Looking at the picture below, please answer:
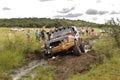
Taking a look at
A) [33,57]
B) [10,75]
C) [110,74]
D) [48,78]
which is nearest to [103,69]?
[110,74]

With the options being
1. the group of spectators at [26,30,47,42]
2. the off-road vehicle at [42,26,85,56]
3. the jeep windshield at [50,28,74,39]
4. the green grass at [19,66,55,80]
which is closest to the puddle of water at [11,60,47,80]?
the green grass at [19,66,55,80]

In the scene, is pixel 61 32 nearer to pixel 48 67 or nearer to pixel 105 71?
pixel 48 67

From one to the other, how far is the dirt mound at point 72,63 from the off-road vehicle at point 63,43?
53 cm

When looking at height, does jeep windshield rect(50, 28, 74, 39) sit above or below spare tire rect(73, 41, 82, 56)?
above

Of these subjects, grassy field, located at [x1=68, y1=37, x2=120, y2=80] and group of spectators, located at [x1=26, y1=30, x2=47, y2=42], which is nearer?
grassy field, located at [x1=68, y1=37, x2=120, y2=80]

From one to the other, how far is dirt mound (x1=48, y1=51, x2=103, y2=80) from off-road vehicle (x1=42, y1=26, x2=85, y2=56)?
53 cm

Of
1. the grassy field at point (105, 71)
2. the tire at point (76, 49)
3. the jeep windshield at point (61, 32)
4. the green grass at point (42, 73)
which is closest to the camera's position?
the grassy field at point (105, 71)

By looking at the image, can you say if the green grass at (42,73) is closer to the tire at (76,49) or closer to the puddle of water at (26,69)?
the puddle of water at (26,69)

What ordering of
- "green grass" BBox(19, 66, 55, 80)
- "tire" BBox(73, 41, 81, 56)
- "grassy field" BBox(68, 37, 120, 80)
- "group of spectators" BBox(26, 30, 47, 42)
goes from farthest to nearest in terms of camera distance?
"group of spectators" BBox(26, 30, 47, 42) → "tire" BBox(73, 41, 81, 56) → "green grass" BBox(19, 66, 55, 80) → "grassy field" BBox(68, 37, 120, 80)

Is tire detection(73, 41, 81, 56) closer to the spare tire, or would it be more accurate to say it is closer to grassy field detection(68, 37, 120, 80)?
the spare tire

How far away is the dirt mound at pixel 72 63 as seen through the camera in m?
18.7

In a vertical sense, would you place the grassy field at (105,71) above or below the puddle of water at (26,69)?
above

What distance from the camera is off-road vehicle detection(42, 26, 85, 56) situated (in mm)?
22403

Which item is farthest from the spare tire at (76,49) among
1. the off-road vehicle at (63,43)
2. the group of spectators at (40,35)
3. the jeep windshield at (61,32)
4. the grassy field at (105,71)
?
the group of spectators at (40,35)
